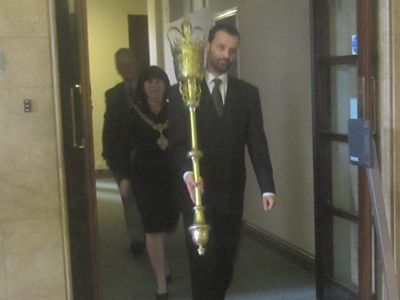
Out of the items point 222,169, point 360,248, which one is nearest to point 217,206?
point 222,169

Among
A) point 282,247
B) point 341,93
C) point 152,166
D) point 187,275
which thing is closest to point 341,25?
point 341,93

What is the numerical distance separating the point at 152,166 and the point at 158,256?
0.51 metres

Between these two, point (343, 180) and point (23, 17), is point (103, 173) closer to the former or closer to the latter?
point (343, 180)

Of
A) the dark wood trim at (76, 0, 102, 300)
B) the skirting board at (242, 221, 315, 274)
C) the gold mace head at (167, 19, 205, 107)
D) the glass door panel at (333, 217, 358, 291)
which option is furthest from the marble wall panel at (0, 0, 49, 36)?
the skirting board at (242, 221, 315, 274)

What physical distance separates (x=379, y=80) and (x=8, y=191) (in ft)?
5.23

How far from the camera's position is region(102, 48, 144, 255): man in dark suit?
3609 millimetres

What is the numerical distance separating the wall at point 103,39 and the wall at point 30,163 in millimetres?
5130

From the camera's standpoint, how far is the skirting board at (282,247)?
3920 mm

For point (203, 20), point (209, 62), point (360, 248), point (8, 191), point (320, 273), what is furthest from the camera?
point (203, 20)

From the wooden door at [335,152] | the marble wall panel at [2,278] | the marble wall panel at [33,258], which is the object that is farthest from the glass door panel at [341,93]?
the marble wall panel at [2,278]

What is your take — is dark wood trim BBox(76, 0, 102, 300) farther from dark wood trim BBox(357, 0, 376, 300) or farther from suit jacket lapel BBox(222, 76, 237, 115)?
dark wood trim BBox(357, 0, 376, 300)

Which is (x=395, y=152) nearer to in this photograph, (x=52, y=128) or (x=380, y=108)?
(x=380, y=108)

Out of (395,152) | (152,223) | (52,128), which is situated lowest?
(152,223)

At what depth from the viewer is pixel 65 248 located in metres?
2.46
